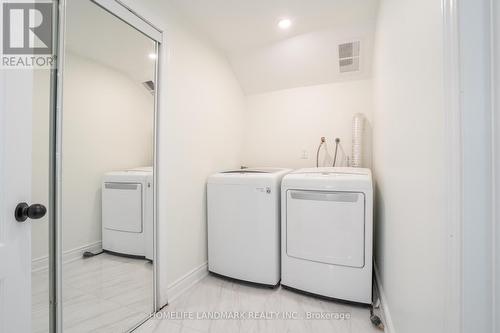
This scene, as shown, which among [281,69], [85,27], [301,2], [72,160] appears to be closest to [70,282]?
[72,160]

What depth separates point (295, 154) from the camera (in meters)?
2.73

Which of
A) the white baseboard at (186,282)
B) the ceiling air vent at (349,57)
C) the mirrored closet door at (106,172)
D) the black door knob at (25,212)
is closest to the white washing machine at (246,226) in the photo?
the white baseboard at (186,282)

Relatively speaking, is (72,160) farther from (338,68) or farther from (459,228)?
(338,68)

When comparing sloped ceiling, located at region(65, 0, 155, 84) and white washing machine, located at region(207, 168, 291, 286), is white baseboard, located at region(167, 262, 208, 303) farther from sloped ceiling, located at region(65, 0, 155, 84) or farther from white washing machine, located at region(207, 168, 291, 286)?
sloped ceiling, located at region(65, 0, 155, 84)

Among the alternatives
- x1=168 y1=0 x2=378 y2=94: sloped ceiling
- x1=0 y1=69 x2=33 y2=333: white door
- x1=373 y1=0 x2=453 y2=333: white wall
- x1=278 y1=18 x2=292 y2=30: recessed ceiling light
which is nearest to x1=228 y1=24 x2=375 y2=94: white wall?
x1=168 y1=0 x2=378 y2=94: sloped ceiling

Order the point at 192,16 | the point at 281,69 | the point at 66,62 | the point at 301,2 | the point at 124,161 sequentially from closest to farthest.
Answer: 1. the point at 66,62
2. the point at 124,161
3. the point at 301,2
4. the point at 192,16
5. the point at 281,69

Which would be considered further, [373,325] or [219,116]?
[219,116]

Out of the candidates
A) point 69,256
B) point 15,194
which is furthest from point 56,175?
point 69,256

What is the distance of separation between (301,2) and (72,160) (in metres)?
1.96

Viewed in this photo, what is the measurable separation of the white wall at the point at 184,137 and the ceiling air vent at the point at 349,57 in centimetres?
133

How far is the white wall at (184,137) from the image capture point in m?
1.58

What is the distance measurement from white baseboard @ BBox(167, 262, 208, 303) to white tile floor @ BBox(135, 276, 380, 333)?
38mm

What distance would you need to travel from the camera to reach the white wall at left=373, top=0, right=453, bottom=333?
2.12 ft

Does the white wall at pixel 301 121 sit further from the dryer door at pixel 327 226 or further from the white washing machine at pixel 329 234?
the dryer door at pixel 327 226
